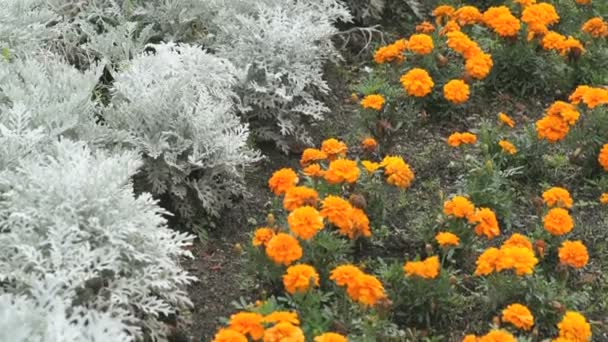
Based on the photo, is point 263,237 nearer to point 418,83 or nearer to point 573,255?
point 573,255

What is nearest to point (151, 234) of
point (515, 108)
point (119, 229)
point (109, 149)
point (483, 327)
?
point (119, 229)

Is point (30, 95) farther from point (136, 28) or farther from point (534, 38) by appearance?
point (534, 38)

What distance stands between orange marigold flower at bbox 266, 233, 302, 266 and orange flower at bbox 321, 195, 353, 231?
0.21 meters

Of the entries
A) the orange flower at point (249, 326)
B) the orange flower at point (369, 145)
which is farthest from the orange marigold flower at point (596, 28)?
the orange flower at point (249, 326)

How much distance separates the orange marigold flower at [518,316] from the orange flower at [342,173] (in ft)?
2.51

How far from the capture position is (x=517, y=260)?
3027 mm

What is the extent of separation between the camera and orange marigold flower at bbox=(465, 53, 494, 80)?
13.9 ft

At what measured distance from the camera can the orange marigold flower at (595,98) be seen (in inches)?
154

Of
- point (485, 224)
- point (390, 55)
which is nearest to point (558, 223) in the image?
point (485, 224)

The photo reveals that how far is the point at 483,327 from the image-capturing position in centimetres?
322

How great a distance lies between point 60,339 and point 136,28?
237 cm

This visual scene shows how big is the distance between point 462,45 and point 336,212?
1.46 metres

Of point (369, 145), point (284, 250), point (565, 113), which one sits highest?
point (565, 113)

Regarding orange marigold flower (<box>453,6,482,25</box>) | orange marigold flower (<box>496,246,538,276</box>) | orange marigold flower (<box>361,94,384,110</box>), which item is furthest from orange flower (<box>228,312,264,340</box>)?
orange marigold flower (<box>453,6,482,25</box>)
